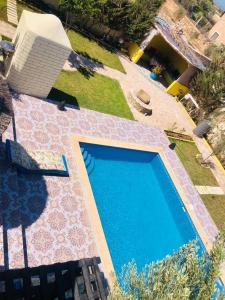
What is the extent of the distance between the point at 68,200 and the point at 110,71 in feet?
48.7

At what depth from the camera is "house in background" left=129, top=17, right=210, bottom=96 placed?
28688 mm

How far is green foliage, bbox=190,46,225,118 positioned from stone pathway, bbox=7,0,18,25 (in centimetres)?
1760

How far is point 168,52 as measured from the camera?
34031 mm

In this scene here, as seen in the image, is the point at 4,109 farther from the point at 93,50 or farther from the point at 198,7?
the point at 198,7

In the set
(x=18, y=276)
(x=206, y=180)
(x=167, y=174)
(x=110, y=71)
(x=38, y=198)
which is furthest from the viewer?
(x=110, y=71)

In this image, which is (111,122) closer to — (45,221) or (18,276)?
(45,221)

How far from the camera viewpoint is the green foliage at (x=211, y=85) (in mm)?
27641

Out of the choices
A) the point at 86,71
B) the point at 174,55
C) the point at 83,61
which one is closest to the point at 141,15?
the point at 174,55

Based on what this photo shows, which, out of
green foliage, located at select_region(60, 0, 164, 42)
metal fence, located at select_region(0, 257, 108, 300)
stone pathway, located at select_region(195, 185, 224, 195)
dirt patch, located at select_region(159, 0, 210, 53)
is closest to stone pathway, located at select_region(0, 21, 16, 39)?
green foliage, located at select_region(60, 0, 164, 42)

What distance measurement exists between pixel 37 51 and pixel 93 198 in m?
7.99

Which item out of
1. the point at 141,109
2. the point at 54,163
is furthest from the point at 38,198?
the point at 141,109

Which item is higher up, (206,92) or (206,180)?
(206,92)

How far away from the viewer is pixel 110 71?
25.6 meters

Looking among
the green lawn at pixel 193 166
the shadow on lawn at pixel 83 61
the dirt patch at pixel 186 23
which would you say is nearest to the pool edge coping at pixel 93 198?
the green lawn at pixel 193 166
